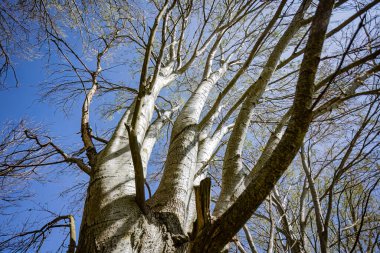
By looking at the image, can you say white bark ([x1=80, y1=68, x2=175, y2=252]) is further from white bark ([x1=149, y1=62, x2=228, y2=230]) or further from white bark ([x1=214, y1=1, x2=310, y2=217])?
white bark ([x1=214, y1=1, x2=310, y2=217])

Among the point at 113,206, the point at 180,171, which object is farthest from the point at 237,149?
the point at 113,206

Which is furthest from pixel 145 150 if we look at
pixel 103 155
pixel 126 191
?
pixel 126 191

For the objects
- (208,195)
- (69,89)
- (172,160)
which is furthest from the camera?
(69,89)

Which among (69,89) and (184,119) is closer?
(184,119)

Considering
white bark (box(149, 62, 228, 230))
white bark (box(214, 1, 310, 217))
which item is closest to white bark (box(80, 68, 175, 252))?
white bark (box(149, 62, 228, 230))

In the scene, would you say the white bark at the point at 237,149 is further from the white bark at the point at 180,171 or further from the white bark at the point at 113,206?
the white bark at the point at 113,206

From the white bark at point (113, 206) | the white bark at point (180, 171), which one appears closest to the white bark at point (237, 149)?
the white bark at point (180, 171)

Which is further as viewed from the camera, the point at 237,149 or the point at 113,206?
the point at 237,149

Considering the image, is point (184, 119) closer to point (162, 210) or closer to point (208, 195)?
point (162, 210)

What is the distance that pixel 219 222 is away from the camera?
67 centimetres

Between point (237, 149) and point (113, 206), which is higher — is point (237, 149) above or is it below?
above

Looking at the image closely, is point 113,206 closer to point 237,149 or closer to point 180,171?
point 180,171

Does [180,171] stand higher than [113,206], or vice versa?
[180,171]

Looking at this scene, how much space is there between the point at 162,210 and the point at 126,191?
0.23 metres
